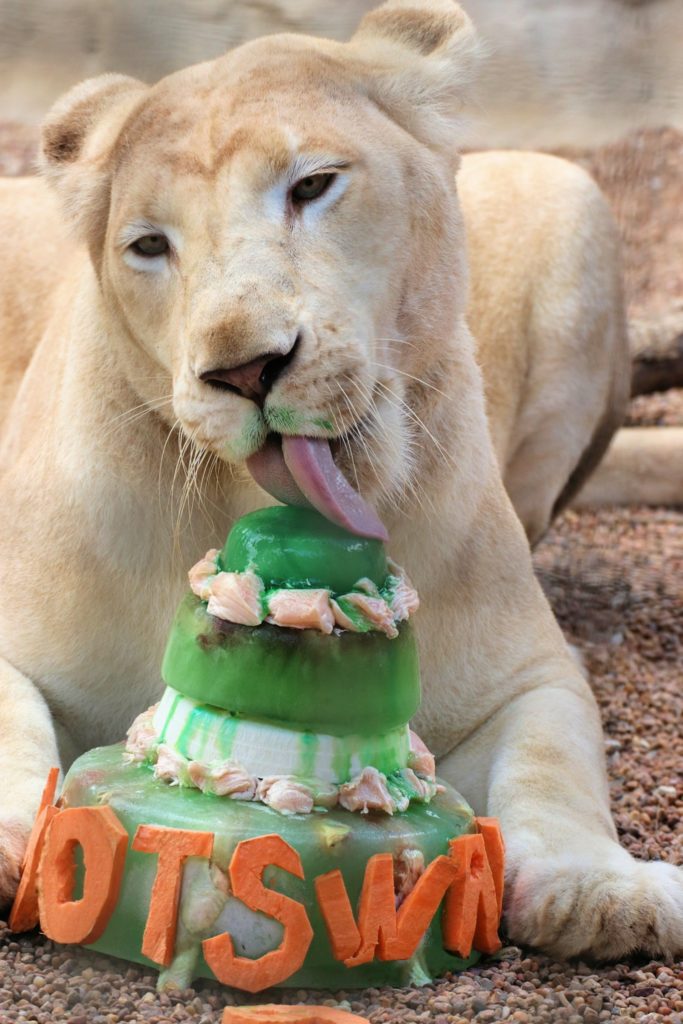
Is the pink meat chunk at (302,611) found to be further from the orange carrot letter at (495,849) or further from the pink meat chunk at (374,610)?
the orange carrot letter at (495,849)

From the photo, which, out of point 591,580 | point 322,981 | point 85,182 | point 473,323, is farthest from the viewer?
point 591,580

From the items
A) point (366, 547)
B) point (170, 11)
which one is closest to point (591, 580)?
point (366, 547)

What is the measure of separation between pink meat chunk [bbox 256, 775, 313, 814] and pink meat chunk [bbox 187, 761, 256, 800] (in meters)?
0.01

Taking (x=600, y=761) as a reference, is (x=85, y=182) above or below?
above

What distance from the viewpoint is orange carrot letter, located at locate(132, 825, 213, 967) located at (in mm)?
1940

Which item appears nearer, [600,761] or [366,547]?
[366,547]

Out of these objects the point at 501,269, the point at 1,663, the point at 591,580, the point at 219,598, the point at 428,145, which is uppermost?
the point at 428,145

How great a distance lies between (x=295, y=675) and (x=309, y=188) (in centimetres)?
77

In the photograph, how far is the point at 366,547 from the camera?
2.12m

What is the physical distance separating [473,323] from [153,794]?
2423 millimetres

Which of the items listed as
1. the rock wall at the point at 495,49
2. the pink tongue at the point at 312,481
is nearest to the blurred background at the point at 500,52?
the rock wall at the point at 495,49

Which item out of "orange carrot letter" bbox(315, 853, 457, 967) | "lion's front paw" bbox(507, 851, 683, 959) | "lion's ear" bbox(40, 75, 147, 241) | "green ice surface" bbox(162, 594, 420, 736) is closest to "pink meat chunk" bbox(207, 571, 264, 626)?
"green ice surface" bbox(162, 594, 420, 736)

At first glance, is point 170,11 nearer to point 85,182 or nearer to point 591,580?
point 85,182

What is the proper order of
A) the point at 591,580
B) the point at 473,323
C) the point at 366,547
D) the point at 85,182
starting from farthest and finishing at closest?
the point at 591,580
the point at 473,323
the point at 85,182
the point at 366,547
